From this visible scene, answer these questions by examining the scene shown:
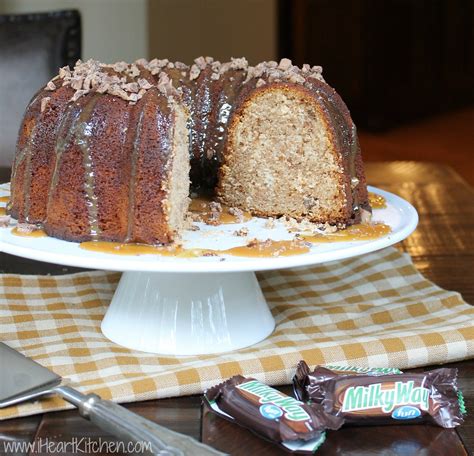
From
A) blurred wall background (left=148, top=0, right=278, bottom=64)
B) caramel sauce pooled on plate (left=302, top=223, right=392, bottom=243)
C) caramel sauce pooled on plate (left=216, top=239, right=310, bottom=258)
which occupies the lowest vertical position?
blurred wall background (left=148, top=0, right=278, bottom=64)

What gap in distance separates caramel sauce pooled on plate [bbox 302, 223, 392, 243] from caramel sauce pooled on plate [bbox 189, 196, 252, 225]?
165mm

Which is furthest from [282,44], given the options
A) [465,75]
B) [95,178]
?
[95,178]

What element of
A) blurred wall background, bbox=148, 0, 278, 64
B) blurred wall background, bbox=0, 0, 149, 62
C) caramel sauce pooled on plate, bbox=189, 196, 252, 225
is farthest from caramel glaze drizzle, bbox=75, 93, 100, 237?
blurred wall background, bbox=148, 0, 278, 64

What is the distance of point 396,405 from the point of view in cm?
127

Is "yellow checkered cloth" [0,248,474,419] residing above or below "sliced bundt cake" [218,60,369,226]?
below

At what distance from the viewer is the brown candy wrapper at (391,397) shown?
4.17 ft

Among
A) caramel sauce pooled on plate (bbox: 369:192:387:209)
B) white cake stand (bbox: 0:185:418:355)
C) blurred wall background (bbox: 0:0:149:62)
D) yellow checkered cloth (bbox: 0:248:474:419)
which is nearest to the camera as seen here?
yellow checkered cloth (bbox: 0:248:474:419)

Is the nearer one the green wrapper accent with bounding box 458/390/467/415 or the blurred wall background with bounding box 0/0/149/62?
the green wrapper accent with bounding box 458/390/467/415

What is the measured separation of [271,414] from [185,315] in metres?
0.36

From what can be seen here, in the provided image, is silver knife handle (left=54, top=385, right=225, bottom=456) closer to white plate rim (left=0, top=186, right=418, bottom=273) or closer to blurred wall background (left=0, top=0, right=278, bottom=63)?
white plate rim (left=0, top=186, right=418, bottom=273)

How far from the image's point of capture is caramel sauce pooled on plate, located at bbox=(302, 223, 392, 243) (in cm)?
158

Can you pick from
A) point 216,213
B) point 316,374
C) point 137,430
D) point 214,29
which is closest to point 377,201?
point 216,213

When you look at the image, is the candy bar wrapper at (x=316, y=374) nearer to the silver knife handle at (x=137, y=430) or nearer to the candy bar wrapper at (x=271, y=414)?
the candy bar wrapper at (x=271, y=414)

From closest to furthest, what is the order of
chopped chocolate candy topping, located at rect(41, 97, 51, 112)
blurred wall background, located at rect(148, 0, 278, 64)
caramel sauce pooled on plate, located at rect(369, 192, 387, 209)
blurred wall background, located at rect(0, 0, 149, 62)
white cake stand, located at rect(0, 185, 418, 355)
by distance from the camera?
white cake stand, located at rect(0, 185, 418, 355) → chopped chocolate candy topping, located at rect(41, 97, 51, 112) → caramel sauce pooled on plate, located at rect(369, 192, 387, 209) → blurred wall background, located at rect(0, 0, 149, 62) → blurred wall background, located at rect(148, 0, 278, 64)
